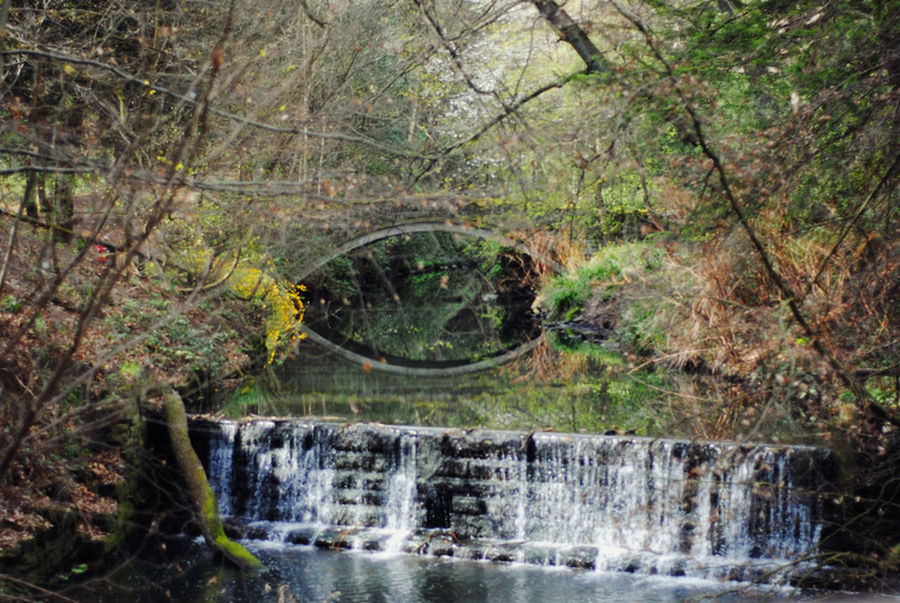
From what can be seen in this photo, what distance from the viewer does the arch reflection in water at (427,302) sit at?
14.1 m

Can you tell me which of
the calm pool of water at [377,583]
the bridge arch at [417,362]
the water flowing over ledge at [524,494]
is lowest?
the calm pool of water at [377,583]

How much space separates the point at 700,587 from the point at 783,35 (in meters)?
3.51

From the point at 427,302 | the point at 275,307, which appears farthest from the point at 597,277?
the point at 427,302

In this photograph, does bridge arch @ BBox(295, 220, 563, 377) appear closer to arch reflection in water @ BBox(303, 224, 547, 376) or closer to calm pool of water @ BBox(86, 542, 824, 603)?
arch reflection in water @ BBox(303, 224, 547, 376)

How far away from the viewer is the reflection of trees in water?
50.9 feet

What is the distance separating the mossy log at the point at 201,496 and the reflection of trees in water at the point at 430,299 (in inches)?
230

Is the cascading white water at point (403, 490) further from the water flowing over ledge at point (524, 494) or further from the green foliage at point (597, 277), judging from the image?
the green foliage at point (597, 277)

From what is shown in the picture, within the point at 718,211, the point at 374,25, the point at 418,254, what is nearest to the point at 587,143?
the point at 718,211

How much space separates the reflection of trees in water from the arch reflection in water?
2 centimetres

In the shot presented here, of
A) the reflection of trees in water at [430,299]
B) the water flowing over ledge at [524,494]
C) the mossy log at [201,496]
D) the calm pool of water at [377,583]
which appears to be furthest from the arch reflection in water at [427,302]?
the calm pool of water at [377,583]

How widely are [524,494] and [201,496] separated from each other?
255cm

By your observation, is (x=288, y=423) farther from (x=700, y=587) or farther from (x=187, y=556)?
(x=700, y=587)

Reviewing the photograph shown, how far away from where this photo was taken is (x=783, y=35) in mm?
4906

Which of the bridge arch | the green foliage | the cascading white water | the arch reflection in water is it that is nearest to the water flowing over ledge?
the cascading white water
